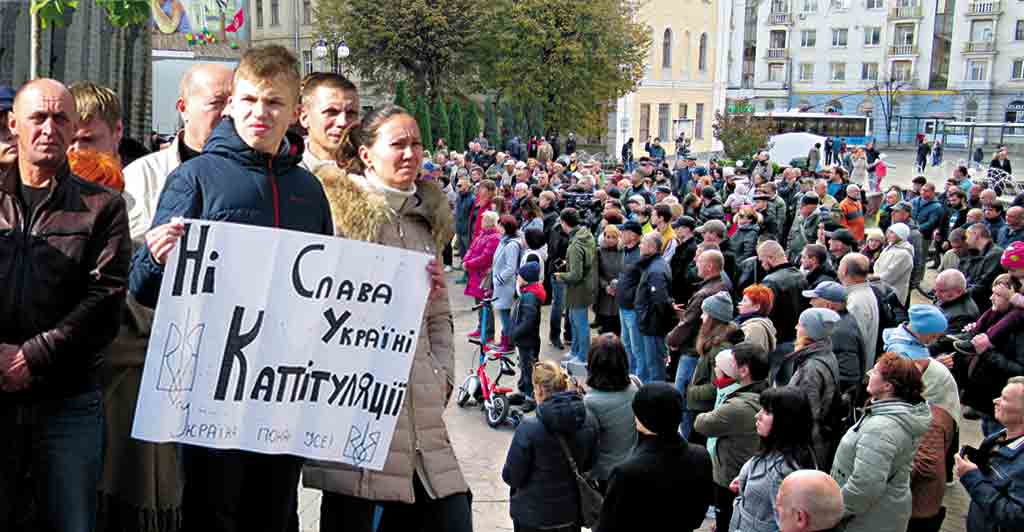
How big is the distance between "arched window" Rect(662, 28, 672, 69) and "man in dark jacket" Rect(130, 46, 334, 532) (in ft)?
169

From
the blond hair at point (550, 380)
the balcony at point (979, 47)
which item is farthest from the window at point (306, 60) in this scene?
the balcony at point (979, 47)

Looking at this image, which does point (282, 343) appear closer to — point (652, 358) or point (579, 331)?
point (652, 358)

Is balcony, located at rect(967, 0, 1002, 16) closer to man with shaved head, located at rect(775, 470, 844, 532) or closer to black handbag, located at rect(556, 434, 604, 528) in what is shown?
black handbag, located at rect(556, 434, 604, 528)

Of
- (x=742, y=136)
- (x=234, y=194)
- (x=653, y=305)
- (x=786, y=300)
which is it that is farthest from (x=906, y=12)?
(x=234, y=194)

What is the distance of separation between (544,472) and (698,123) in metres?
53.5

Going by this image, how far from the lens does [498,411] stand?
923 cm

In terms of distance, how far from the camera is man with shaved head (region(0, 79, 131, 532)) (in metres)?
3.03

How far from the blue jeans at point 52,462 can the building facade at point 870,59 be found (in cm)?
7429

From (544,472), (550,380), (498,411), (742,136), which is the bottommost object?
(498,411)

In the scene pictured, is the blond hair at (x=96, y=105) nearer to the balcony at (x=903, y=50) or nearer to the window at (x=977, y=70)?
the window at (x=977, y=70)

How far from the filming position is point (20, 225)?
3.07 meters

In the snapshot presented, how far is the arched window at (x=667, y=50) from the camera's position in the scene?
2076 inches

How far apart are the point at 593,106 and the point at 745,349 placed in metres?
36.7

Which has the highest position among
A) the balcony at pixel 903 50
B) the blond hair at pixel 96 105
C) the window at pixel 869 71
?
the balcony at pixel 903 50
